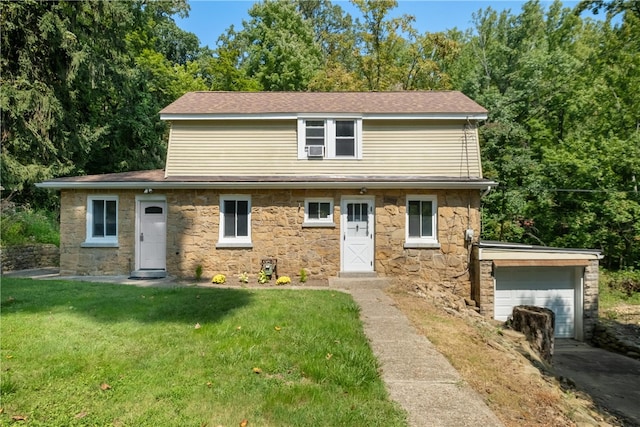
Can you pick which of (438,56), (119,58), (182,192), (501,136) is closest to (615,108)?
(501,136)

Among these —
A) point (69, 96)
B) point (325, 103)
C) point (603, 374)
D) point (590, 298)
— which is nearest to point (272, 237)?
point (325, 103)

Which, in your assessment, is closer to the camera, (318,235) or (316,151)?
(318,235)

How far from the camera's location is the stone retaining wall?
39.7 feet

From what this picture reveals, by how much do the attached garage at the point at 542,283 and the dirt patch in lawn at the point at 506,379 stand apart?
2.47 metres

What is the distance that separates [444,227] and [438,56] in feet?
54.2

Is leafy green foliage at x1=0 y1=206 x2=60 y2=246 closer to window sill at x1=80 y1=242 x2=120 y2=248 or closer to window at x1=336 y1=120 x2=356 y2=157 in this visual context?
window sill at x1=80 y1=242 x2=120 y2=248

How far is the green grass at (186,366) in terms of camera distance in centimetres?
313

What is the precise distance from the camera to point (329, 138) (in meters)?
11.5

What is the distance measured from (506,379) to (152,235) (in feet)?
31.8

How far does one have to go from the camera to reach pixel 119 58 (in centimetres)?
1955

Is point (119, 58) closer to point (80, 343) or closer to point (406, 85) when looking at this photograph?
point (406, 85)

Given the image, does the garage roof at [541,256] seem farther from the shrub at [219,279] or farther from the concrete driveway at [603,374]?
the shrub at [219,279]


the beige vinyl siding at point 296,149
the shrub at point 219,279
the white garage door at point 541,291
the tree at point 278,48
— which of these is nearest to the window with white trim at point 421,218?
the beige vinyl siding at point 296,149

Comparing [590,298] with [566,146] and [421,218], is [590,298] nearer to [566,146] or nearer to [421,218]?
[421,218]
